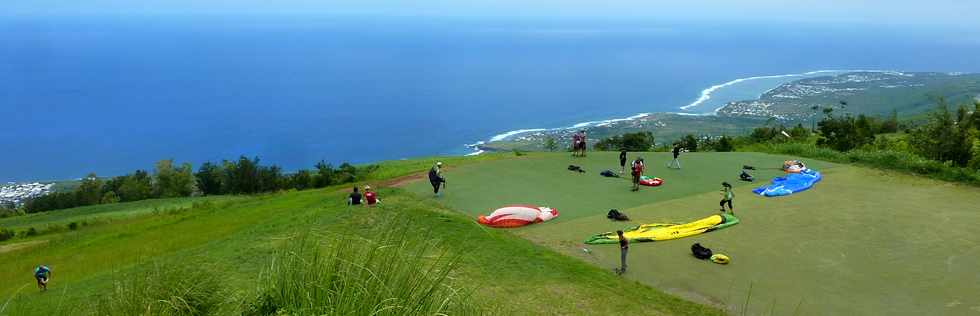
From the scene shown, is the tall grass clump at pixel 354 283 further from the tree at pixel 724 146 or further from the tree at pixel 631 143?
the tree at pixel 631 143

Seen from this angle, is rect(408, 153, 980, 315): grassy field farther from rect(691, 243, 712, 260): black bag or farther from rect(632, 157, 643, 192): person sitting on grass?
rect(632, 157, 643, 192): person sitting on grass

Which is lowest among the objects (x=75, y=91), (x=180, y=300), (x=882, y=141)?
(x=882, y=141)

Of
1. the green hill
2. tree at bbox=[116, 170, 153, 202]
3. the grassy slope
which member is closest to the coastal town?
tree at bbox=[116, 170, 153, 202]

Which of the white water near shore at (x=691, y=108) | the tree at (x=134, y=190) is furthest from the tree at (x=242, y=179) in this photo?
the white water near shore at (x=691, y=108)

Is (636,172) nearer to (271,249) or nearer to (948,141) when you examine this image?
(271,249)

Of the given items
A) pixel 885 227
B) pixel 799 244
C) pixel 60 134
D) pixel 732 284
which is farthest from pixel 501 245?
pixel 60 134

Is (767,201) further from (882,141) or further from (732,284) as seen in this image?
(882,141)

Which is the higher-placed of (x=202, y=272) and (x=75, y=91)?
(x=75, y=91)
